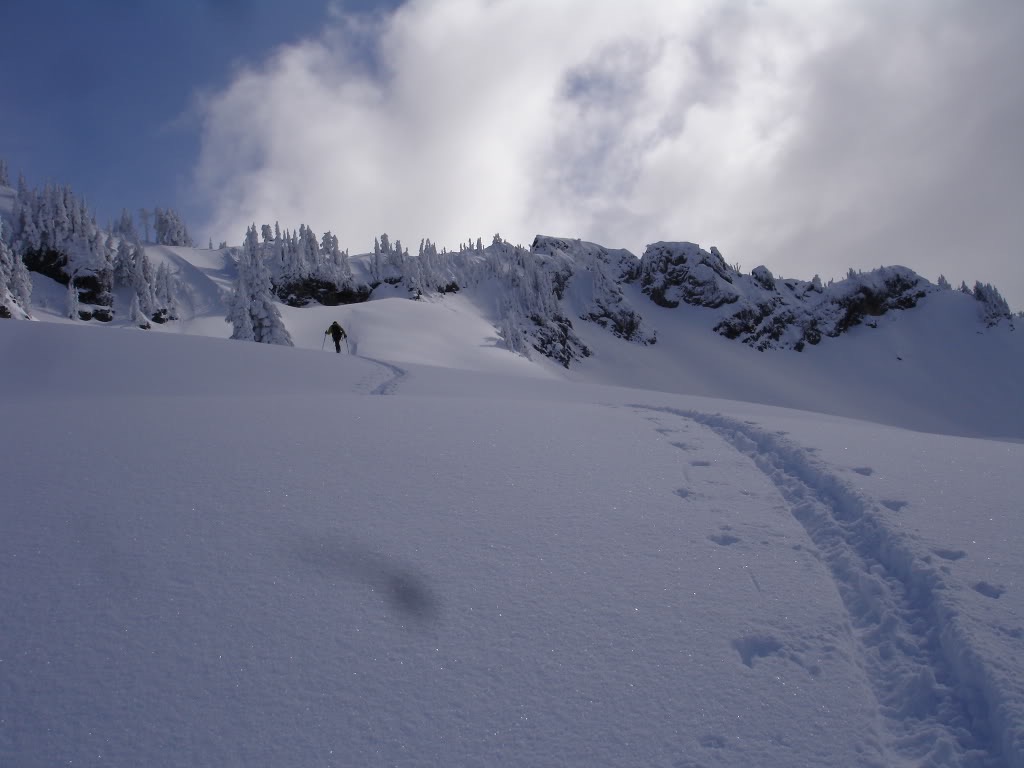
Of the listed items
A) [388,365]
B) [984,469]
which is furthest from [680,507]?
[388,365]

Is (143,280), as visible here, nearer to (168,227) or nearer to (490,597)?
(168,227)

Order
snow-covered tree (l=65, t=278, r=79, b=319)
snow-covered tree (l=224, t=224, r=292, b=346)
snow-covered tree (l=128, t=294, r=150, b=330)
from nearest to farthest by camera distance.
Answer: snow-covered tree (l=224, t=224, r=292, b=346), snow-covered tree (l=65, t=278, r=79, b=319), snow-covered tree (l=128, t=294, r=150, b=330)

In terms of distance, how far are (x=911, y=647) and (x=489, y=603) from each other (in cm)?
281

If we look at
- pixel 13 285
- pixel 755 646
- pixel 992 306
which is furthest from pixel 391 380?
pixel 992 306

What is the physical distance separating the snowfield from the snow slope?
19mm

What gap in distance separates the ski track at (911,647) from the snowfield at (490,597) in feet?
0.06

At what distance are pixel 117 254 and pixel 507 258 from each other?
47.5 m

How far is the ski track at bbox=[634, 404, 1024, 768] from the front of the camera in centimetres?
296

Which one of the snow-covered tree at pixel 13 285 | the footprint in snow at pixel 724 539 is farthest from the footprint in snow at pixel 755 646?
the snow-covered tree at pixel 13 285

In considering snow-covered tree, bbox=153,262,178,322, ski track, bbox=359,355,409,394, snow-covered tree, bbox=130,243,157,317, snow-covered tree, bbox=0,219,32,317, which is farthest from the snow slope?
snow-covered tree, bbox=153,262,178,322

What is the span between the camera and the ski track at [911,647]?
2.96m

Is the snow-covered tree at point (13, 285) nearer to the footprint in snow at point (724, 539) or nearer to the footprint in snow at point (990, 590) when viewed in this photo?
the footprint in snow at point (724, 539)

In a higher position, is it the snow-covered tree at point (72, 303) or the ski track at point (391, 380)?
the snow-covered tree at point (72, 303)

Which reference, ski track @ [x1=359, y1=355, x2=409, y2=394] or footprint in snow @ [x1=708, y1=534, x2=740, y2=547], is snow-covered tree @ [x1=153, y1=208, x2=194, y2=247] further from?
footprint in snow @ [x1=708, y1=534, x2=740, y2=547]
